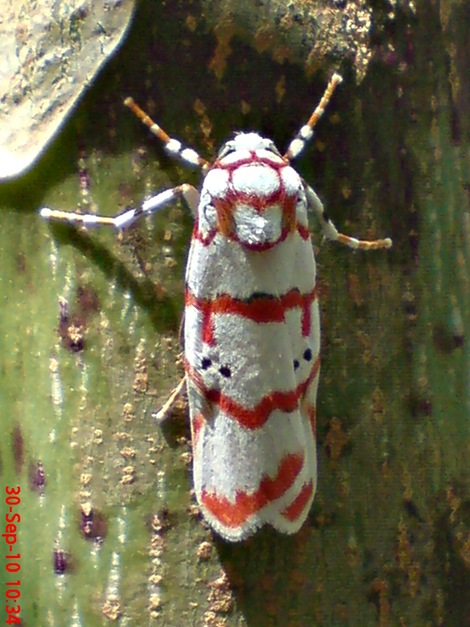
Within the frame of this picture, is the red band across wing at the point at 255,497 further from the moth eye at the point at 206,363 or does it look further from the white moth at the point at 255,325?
the moth eye at the point at 206,363

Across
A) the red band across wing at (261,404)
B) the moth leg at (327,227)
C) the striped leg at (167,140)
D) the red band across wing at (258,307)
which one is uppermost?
the striped leg at (167,140)

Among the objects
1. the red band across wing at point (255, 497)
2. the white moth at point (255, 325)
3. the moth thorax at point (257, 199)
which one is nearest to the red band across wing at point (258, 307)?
the white moth at point (255, 325)

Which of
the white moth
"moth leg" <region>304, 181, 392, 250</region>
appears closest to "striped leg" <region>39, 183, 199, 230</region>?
the white moth

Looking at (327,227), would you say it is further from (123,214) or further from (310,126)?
(123,214)

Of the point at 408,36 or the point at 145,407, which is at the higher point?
the point at 408,36

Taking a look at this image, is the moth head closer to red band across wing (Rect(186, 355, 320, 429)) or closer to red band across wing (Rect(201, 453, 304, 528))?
red band across wing (Rect(186, 355, 320, 429))

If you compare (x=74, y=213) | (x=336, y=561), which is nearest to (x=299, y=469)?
(x=336, y=561)

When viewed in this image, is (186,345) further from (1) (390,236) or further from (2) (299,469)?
(1) (390,236)
